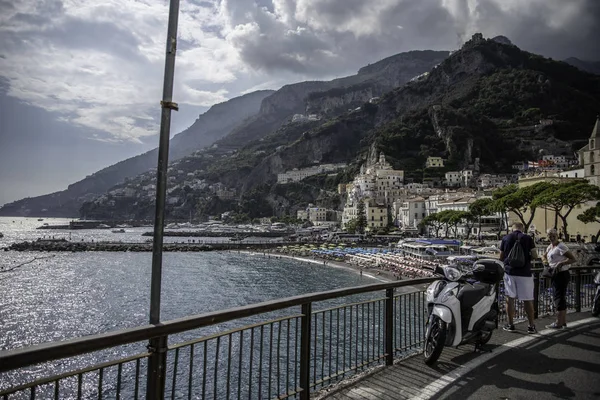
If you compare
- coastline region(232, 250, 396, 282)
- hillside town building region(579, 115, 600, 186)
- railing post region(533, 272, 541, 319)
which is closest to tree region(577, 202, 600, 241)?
hillside town building region(579, 115, 600, 186)

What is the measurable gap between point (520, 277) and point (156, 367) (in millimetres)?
5533

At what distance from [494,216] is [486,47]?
124m

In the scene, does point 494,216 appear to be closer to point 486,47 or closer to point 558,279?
point 558,279

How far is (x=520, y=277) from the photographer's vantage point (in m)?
6.00

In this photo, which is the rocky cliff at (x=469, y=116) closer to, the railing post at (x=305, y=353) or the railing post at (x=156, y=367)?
the railing post at (x=305, y=353)

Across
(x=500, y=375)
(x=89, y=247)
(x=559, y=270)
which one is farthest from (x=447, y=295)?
(x=89, y=247)

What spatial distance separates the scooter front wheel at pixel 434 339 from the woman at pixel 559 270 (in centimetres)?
298

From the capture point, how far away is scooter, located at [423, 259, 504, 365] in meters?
4.56

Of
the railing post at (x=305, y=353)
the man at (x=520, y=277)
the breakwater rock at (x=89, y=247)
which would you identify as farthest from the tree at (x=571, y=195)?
the breakwater rock at (x=89, y=247)

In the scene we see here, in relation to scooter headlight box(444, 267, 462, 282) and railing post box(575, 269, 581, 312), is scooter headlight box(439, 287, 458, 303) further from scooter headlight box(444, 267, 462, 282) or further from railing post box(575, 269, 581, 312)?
railing post box(575, 269, 581, 312)

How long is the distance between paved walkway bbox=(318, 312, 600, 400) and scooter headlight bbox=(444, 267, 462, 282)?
98cm

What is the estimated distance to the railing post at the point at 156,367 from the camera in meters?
2.44

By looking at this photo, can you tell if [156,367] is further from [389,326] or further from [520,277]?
[520,277]

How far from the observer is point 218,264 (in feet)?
181
